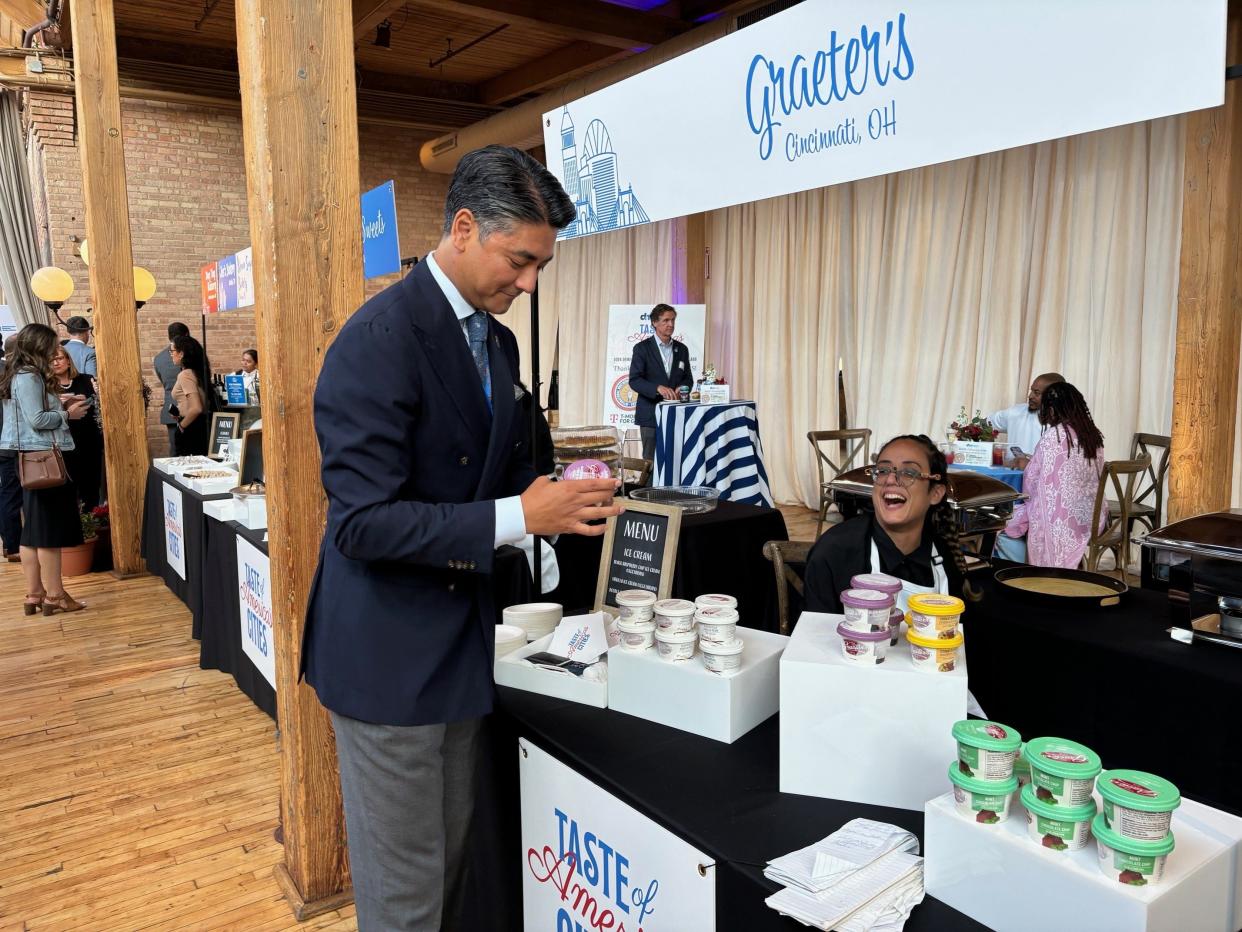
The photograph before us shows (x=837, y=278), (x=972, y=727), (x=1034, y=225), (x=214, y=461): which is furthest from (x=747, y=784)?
(x=837, y=278)

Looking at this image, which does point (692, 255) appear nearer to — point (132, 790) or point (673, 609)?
point (132, 790)

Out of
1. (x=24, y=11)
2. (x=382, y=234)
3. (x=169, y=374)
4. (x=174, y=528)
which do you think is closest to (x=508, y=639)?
(x=382, y=234)

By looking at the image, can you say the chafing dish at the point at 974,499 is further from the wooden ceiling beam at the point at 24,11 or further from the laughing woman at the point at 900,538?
the wooden ceiling beam at the point at 24,11

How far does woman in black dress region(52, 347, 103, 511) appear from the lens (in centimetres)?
585

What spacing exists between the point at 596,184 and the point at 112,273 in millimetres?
3538

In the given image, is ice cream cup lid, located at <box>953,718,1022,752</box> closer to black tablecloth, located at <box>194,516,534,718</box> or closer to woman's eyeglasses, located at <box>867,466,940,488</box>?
woman's eyeglasses, located at <box>867,466,940,488</box>

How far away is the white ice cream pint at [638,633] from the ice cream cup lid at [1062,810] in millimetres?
674

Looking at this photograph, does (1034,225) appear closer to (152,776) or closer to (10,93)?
(152,776)

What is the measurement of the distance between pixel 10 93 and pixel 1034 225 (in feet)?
37.2

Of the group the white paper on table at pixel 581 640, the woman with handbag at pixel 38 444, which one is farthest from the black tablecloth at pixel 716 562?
the woman with handbag at pixel 38 444

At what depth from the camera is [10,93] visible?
1062 cm

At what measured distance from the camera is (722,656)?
4.61 feet

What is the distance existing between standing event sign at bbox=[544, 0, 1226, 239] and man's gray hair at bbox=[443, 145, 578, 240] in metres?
1.50

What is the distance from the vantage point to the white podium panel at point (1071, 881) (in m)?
0.88
